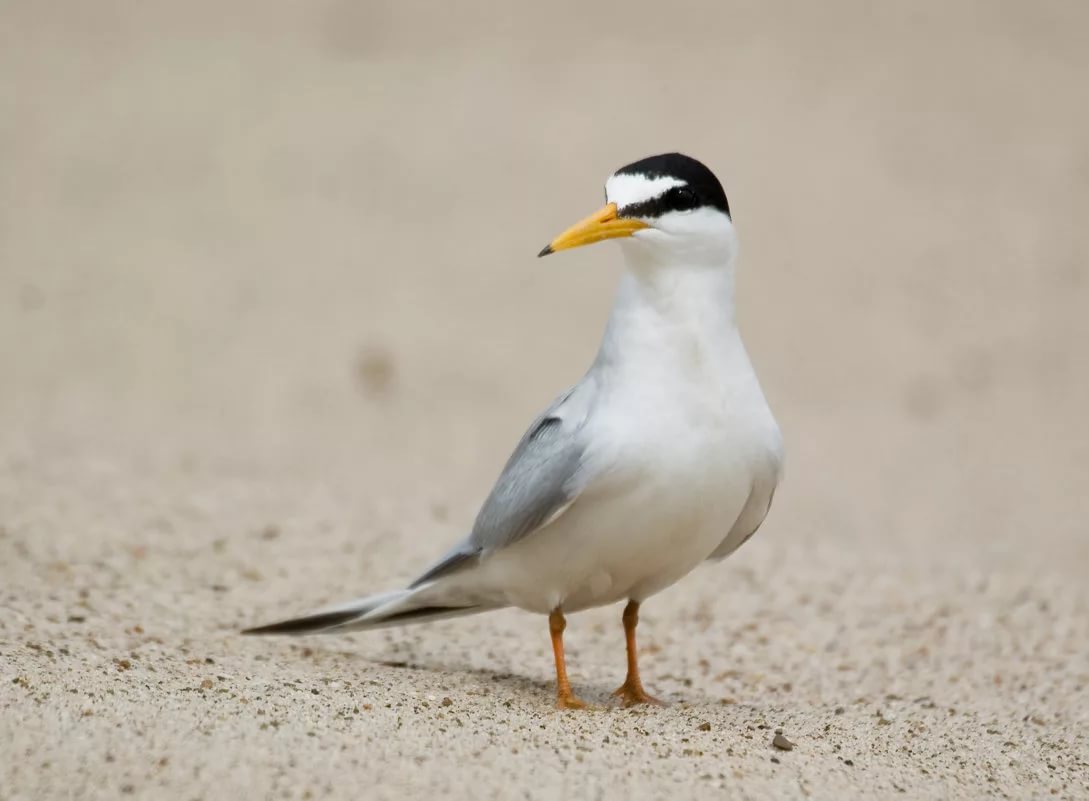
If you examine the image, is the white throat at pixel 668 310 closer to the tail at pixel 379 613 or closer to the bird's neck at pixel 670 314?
the bird's neck at pixel 670 314

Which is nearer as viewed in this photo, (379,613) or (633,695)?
(633,695)

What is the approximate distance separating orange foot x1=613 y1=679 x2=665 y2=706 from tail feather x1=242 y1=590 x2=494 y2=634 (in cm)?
54

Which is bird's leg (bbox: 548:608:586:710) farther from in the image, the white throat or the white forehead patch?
the white forehead patch

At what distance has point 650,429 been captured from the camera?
4.29 meters

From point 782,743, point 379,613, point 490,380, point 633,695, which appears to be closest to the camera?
point 782,743

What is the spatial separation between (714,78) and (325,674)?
35.9ft

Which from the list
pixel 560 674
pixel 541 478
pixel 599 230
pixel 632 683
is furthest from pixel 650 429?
pixel 632 683

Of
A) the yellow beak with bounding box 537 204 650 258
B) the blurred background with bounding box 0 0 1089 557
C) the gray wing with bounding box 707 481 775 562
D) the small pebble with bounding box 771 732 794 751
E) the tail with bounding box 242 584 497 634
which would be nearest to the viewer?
the small pebble with bounding box 771 732 794 751

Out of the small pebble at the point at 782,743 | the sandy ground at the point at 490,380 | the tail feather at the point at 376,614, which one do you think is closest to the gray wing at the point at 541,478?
the tail feather at the point at 376,614

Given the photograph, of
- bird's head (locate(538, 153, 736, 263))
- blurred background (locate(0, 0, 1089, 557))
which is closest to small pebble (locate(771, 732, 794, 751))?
bird's head (locate(538, 153, 736, 263))

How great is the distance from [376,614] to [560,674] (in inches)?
30.9

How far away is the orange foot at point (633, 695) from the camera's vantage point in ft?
16.1

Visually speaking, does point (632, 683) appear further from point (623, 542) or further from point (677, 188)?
point (677, 188)

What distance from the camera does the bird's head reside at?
4375 mm
